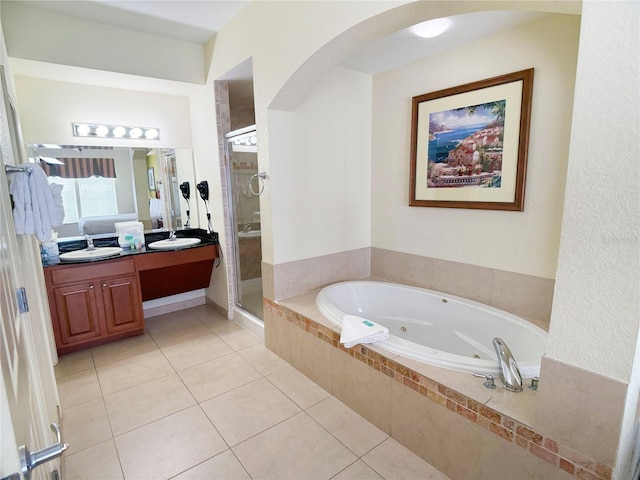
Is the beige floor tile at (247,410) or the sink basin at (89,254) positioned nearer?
the beige floor tile at (247,410)

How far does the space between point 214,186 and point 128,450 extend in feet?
7.27

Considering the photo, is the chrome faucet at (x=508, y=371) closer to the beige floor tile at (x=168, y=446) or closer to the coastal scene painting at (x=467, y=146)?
the coastal scene painting at (x=467, y=146)

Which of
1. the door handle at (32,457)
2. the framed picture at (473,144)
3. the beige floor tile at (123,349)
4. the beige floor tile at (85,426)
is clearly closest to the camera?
the door handle at (32,457)

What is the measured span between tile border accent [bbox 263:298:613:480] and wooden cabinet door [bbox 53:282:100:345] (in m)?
2.07

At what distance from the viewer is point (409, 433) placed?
1703mm

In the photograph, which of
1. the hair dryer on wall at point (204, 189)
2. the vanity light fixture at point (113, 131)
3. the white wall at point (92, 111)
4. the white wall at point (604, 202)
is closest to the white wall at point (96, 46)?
the white wall at point (92, 111)

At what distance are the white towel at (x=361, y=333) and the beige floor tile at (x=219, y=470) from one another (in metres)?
0.81

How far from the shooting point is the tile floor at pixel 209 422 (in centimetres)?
164

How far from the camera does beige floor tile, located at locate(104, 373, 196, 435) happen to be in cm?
199

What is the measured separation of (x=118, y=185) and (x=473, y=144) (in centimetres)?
318

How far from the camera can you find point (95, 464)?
1681mm

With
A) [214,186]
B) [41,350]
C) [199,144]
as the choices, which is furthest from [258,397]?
[199,144]

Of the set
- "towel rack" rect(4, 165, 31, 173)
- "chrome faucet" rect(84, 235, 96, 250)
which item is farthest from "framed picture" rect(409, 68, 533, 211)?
"chrome faucet" rect(84, 235, 96, 250)

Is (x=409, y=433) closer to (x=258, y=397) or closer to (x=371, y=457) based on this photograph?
(x=371, y=457)
